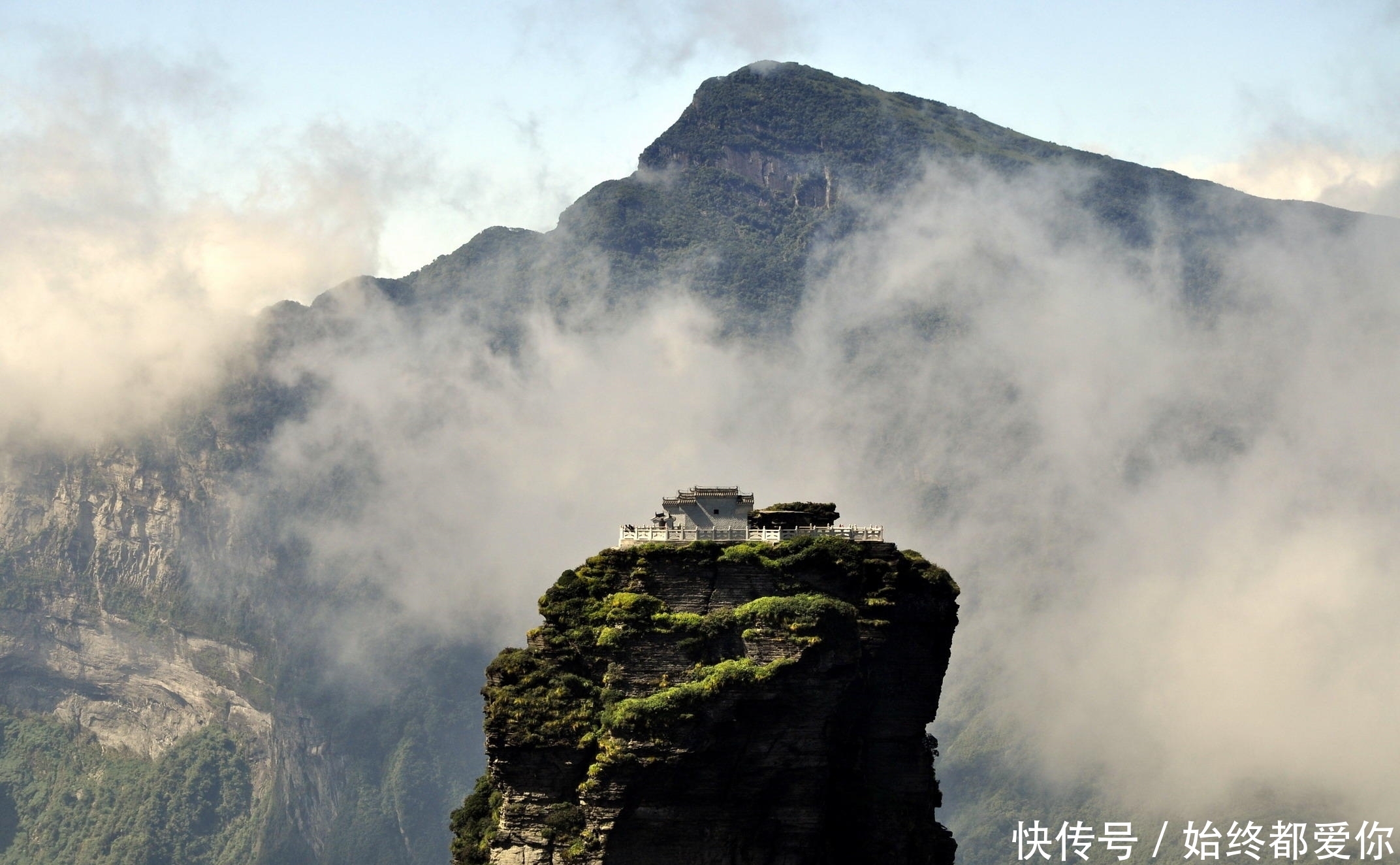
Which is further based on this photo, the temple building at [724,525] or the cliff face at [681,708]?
the temple building at [724,525]

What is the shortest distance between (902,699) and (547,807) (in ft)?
64.1

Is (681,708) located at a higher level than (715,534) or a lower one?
lower

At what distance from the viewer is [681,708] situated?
9175 centimetres

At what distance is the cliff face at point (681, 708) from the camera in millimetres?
92188

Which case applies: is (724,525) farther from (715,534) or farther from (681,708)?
(681,708)

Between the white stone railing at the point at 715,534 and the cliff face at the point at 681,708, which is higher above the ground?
the white stone railing at the point at 715,534

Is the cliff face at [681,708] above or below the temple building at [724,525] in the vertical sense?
below

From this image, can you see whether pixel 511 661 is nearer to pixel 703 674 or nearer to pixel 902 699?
pixel 703 674

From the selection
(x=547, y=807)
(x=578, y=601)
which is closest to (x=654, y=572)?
(x=578, y=601)

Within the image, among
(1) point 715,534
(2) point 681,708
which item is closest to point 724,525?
(1) point 715,534

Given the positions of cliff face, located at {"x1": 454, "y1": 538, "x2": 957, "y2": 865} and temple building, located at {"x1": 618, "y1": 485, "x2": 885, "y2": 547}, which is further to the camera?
temple building, located at {"x1": 618, "y1": 485, "x2": 885, "y2": 547}

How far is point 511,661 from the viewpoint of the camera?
318 ft

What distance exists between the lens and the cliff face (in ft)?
302

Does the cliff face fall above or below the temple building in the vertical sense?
below
